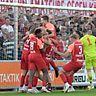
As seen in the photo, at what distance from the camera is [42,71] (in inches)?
604

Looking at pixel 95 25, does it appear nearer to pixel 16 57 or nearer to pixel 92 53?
pixel 92 53

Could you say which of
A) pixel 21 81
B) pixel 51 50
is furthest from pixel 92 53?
pixel 21 81

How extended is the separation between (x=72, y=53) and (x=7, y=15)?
3.27 metres

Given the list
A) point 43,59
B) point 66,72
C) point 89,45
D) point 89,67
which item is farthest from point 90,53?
point 43,59

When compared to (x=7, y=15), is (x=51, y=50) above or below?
below

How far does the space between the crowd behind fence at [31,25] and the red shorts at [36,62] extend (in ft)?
6.36

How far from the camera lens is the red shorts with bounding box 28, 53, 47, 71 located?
592 inches

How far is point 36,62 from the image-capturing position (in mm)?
15078

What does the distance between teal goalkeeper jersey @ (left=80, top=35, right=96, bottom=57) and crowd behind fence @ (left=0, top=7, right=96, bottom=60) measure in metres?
1.13

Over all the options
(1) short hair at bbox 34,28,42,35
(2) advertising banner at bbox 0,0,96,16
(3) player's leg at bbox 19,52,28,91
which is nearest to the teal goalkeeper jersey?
(2) advertising banner at bbox 0,0,96,16

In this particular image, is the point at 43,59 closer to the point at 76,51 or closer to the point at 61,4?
the point at 76,51

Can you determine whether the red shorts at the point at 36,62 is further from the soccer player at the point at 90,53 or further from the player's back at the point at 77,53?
the soccer player at the point at 90,53

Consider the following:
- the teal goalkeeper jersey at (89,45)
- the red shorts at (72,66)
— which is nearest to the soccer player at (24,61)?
the red shorts at (72,66)

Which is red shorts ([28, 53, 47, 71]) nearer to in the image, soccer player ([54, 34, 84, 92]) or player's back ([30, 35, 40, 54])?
player's back ([30, 35, 40, 54])
